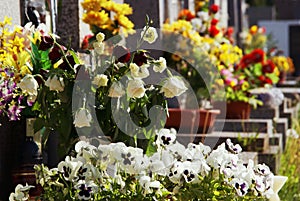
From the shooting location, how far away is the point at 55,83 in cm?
388

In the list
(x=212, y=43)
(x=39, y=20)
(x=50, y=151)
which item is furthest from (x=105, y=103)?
(x=212, y=43)

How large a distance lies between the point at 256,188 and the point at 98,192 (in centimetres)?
64

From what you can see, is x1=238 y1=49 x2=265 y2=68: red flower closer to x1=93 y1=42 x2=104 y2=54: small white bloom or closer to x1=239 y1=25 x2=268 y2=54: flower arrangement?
x1=239 y1=25 x2=268 y2=54: flower arrangement

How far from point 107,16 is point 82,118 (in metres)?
2.24

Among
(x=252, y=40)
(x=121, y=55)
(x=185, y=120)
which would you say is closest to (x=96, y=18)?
(x=185, y=120)

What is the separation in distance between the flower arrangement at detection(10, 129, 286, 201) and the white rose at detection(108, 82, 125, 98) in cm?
30

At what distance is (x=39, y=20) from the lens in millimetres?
5191

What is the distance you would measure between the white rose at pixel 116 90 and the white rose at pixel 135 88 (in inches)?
2.7

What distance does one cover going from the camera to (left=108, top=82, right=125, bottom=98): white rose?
3871mm

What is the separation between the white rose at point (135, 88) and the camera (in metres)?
3.79

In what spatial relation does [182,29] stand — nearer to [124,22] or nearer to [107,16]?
[107,16]

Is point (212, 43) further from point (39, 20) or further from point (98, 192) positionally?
point (98, 192)

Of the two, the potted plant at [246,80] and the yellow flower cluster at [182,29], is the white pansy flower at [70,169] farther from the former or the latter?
the potted plant at [246,80]

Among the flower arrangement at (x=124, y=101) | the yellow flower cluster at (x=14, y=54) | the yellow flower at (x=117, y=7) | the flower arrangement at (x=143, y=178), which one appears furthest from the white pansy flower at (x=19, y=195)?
the yellow flower at (x=117, y=7)
